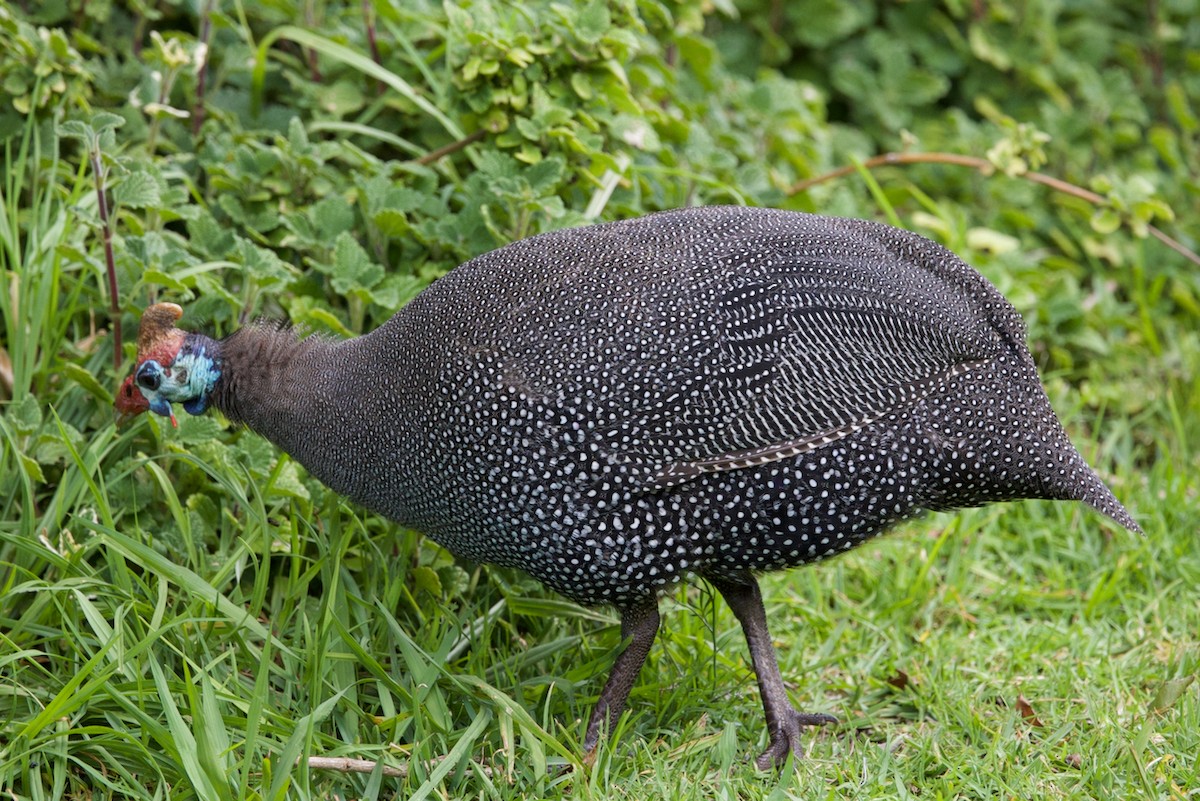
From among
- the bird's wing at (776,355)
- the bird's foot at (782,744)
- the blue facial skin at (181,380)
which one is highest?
the bird's wing at (776,355)

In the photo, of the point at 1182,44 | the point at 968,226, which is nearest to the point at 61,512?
the point at 968,226

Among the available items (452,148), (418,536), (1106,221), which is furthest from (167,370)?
(1106,221)

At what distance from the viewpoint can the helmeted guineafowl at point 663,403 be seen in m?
2.85

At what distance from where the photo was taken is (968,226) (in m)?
5.54

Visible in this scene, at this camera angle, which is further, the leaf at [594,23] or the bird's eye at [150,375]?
the leaf at [594,23]

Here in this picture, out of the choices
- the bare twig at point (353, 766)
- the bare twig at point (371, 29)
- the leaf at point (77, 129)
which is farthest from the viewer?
the bare twig at point (371, 29)

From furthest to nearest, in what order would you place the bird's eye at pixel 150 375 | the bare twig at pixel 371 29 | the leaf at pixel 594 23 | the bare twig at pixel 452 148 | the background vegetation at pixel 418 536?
the bare twig at pixel 371 29
the bare twig at pixel 452 148
the leaf at pixel 594 23
the bird's eye at pixel 150 375
the background vegetation at pixel 418 536

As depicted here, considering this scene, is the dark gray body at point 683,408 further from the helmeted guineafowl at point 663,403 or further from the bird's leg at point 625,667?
the bird's leg at point 625,667

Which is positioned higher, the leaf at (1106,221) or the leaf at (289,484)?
the leaf at (1106,221)

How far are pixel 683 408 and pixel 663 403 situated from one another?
45 mm

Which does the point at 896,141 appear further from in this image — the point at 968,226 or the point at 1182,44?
the point at 1182,44

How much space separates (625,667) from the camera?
3.14 m

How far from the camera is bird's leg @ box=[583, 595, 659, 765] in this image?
3135mm

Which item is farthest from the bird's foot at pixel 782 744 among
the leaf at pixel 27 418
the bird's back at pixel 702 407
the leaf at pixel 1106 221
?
the leaf at pixel 1106 221
